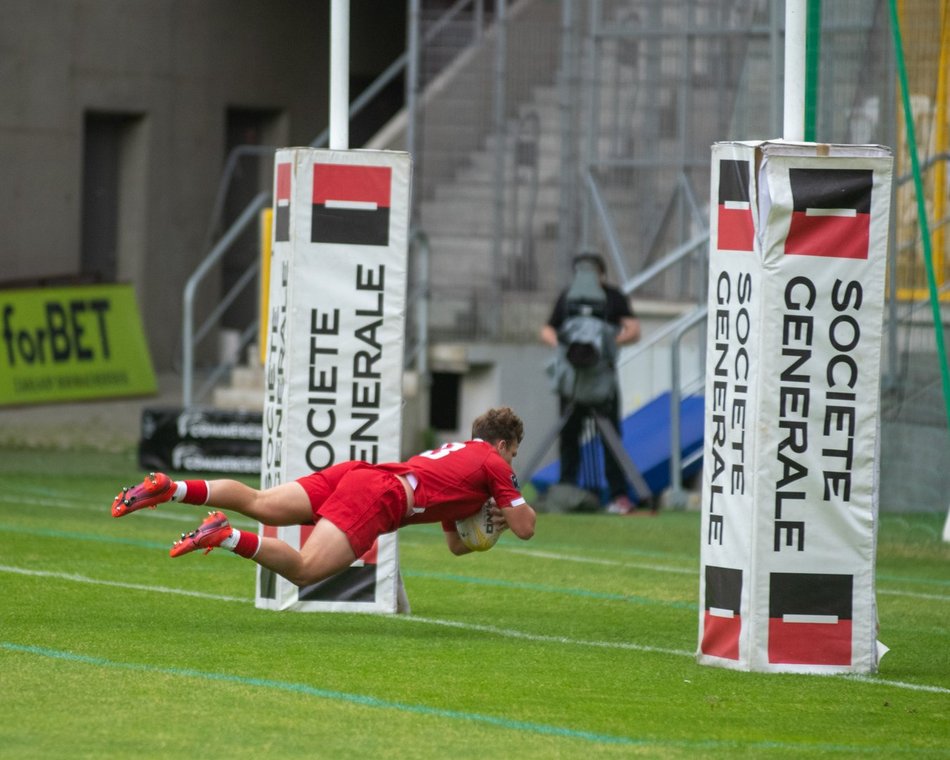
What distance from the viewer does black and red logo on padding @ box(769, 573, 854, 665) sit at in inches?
329

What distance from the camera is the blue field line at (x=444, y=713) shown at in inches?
268

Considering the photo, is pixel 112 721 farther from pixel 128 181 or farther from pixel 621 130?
pixel 128 181

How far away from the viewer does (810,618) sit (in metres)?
8.40

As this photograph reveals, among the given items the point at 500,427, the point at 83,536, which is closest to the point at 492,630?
the point at 500,427

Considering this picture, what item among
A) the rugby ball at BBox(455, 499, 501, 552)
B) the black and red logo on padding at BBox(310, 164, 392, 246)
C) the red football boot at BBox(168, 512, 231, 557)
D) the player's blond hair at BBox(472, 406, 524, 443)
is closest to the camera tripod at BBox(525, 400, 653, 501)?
the black and red logo on padding at BBox(310, 164, 392, 246)

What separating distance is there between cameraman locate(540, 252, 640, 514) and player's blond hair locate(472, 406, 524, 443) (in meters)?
6.89

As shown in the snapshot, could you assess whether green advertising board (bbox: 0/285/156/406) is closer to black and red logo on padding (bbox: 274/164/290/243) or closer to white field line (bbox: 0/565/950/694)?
white field line (bbox: 0/565/950/694)

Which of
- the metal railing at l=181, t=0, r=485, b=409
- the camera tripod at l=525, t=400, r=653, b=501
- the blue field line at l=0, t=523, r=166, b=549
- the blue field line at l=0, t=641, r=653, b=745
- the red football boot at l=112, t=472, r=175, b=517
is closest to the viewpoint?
the blue field line at l=0, t=641, r=653, b=745

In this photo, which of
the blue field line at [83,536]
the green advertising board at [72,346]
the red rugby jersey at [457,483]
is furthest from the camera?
the green advertising board at [72,346]

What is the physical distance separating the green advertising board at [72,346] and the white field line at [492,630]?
10938 mm

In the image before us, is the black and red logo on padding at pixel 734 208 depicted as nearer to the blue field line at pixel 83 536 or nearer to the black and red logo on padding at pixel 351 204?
the black and red logo on padding at pixel 351 204

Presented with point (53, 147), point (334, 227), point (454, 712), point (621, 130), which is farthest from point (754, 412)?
point (53, 147)

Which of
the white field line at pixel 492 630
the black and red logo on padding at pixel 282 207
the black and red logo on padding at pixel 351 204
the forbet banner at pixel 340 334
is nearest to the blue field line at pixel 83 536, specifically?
the white field line at pixel 492 630

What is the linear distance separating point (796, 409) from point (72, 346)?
1511 centimetres
